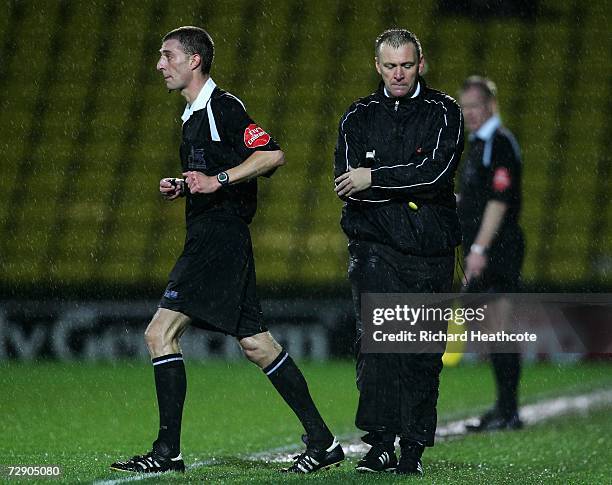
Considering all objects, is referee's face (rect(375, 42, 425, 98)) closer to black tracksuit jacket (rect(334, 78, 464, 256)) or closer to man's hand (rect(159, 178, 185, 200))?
black tracksuit jacket (rect(334, 78, 464, 256))

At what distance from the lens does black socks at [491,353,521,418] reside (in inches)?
236

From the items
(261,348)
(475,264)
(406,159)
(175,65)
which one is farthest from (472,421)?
(175,65)

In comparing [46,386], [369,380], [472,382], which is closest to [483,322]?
[472,382]

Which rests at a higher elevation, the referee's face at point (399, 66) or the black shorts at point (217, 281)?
the referee's face at point (399, 66)

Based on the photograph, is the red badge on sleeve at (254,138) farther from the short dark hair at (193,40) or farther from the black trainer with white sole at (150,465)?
the black trainer with white sole at (150,465)

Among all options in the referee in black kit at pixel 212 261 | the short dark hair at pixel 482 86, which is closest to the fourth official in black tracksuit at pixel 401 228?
→ the referee in black kit at pixel 212 261

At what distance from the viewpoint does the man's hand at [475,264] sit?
5.96 metres

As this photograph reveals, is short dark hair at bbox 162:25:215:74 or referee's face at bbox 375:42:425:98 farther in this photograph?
short dark hair at bbox 162:25:215:74

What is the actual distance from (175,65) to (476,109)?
2.06m

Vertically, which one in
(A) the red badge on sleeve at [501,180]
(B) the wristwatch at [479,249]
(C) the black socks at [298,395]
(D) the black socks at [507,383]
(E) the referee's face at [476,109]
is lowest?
(D) the black socks at [507,383]

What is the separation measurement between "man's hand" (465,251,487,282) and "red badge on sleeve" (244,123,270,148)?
1.87 metres

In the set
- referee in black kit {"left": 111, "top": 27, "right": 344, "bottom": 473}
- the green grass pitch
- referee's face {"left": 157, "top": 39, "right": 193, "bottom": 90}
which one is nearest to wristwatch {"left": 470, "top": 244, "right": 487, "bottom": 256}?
the green grass pitch

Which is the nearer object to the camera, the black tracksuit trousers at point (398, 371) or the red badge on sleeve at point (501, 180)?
the black tracksuit trousers at point (398, 371)

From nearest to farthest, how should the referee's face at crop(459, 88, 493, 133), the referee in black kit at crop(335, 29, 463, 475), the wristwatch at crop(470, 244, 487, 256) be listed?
1. the referee in black kit at crop(335, 29, 463, 475)
2. the wristwatch at crop(470, 244, 487, 256)
3. the referee's face at crop(459, 88, 493, 133)
